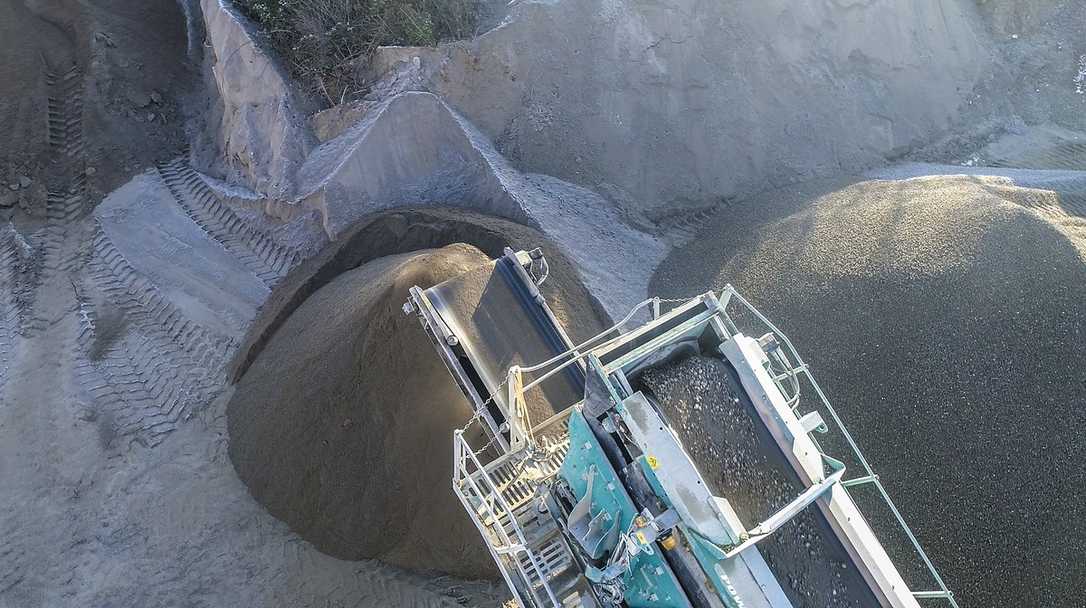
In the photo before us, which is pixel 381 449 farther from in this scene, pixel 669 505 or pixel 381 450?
pixel 669 505

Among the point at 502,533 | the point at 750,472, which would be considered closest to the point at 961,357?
the point at 750,472

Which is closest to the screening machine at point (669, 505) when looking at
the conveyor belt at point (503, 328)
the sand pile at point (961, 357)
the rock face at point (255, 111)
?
the conveyor belt at point (503, 328)

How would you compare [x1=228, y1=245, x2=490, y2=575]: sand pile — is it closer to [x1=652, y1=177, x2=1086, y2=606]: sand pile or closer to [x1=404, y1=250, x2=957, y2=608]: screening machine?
[x1=404, y1=250, x2=957, y2=608]: screening machine

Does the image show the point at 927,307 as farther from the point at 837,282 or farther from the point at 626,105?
the point at 626,105

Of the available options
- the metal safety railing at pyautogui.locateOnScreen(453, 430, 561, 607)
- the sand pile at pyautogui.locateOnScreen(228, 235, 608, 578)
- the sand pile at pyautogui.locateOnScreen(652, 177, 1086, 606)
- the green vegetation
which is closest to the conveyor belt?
the sand pile at pyautogui.locateOnScreen(228, 235, 608, 578)

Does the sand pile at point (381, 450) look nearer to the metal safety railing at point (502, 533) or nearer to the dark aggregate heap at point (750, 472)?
the metal safety railing at point (502, 533)

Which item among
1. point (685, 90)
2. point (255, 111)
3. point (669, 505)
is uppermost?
point (255, 111)
